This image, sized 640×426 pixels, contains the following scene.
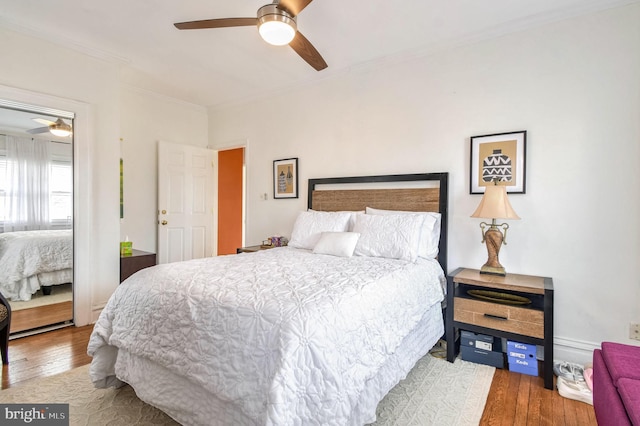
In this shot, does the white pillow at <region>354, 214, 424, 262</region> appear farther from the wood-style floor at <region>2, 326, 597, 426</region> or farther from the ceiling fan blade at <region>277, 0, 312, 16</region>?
the ceiling fan blade at <region>277, 0, 312, 16</region>

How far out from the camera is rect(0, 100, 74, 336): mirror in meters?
2.77

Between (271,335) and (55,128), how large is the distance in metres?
3.11

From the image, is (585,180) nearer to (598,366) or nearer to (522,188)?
(522,188)

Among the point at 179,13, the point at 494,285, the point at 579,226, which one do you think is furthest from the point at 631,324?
the point at 179,13

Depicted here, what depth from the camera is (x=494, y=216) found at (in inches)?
95.5

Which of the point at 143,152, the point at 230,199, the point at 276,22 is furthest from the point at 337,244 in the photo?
the point at 230,199

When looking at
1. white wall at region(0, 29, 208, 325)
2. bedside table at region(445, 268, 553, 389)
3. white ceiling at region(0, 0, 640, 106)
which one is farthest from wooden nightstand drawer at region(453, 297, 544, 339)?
white wall at region(0, 29, 208, 325)

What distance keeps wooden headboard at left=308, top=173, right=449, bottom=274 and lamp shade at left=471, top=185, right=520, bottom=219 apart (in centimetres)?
45

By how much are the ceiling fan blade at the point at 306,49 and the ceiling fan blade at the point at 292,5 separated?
17 cm

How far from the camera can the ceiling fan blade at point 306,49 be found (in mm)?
2182

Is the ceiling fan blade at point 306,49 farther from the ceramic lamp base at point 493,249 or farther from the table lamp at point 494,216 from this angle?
the ceramic lamp base at point 493,249

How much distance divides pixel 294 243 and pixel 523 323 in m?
2.01

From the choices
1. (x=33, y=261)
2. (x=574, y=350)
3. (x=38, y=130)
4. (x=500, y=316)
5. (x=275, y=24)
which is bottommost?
(x=574, y=350)

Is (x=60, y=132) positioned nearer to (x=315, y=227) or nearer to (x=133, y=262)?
(x=133, y=262)
